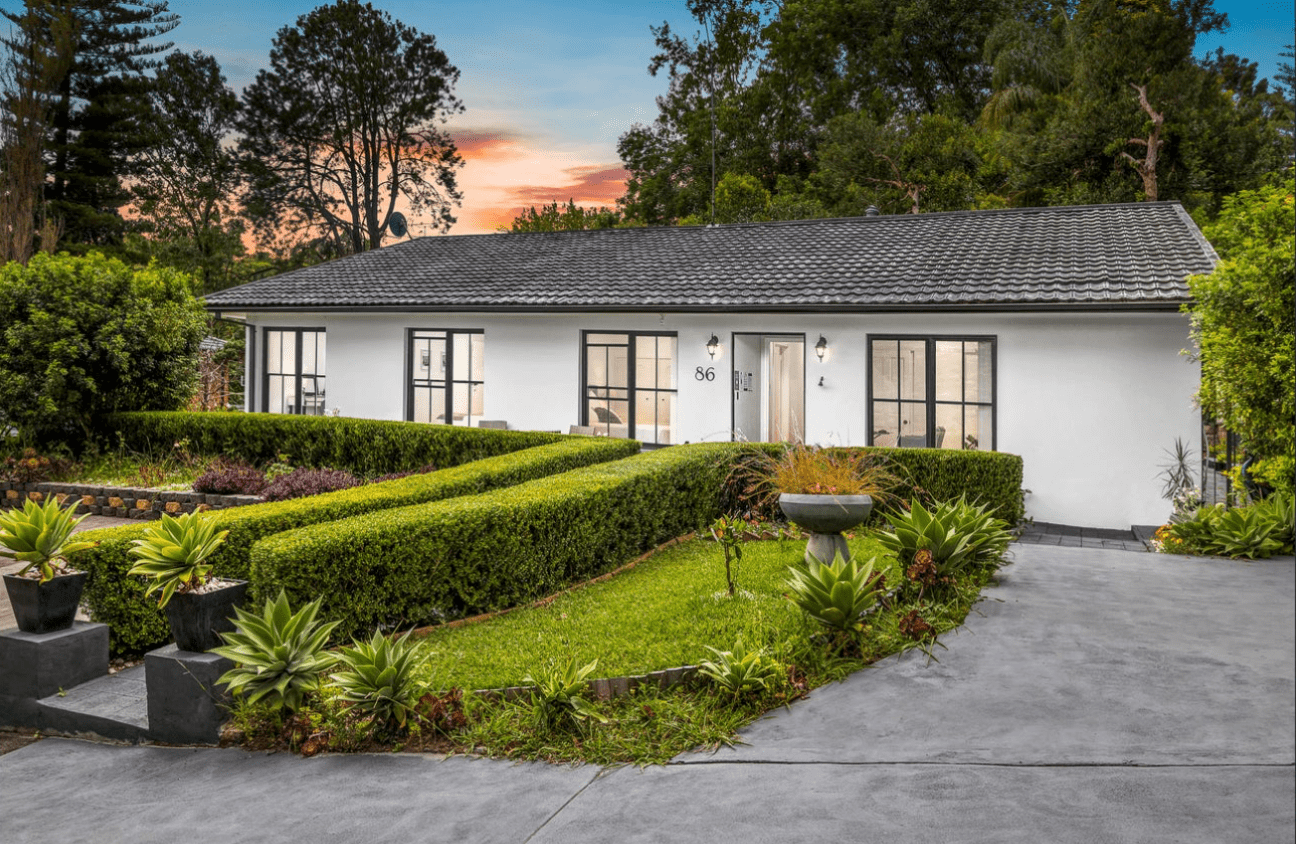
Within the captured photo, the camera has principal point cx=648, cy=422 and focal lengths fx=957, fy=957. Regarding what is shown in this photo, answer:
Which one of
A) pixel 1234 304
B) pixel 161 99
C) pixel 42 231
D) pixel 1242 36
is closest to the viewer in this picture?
pixel 1242 36

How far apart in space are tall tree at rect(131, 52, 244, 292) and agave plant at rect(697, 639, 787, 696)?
25.1 meters

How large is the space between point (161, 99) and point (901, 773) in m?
27.5

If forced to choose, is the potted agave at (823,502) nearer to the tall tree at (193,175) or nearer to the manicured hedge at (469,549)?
the manicured hedge at (469,549)

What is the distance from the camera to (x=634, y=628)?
6.55m

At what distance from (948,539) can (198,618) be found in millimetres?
4980

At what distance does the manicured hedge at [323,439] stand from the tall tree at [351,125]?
30.1 ft

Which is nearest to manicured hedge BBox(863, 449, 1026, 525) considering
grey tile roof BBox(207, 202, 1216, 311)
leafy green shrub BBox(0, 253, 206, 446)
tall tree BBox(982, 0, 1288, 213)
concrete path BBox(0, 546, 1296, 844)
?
grey tile roof BBox(207, 202, 1216, 311)

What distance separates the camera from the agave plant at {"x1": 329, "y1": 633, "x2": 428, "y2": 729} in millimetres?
5078

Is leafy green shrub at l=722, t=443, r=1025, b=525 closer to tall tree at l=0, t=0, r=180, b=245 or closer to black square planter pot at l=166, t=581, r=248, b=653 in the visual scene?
black square planter pot at l=166, t=581, r=248, b=653

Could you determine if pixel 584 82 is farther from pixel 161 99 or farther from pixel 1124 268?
pixel 161 99

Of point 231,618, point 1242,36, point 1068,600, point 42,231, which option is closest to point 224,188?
point 42,231

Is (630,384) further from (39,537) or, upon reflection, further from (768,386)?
(39,537)

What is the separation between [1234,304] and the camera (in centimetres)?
783

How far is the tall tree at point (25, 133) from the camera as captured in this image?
65.4 feet
